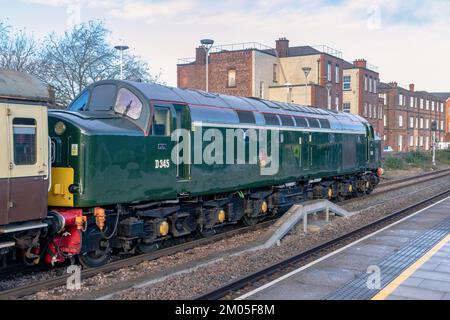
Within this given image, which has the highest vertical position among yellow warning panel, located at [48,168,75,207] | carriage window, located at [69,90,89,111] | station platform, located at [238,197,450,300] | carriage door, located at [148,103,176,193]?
carriage window, located at [69,90,89,111]

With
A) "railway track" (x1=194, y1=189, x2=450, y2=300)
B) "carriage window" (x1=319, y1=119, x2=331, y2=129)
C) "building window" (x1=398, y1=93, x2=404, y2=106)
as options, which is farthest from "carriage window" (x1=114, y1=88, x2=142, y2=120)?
Result: "building window" (x1=398, y1=93, x2=404, y2=106)

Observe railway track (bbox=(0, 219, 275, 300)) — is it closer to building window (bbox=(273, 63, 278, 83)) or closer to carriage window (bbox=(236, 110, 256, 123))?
carriage window (bbox=(236, 110, 256, 123))

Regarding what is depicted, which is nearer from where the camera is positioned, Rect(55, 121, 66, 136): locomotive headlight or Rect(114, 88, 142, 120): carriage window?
Rect(55, 121, 66, 136): locomotive headlight

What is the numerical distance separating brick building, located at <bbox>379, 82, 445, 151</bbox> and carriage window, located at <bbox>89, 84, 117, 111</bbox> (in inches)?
2360

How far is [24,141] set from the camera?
790cm

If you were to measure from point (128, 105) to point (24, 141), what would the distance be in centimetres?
271

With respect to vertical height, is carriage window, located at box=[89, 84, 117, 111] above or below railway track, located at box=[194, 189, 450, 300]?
above

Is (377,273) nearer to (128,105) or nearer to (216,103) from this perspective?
(128,105)

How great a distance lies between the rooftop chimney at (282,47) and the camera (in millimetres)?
49594

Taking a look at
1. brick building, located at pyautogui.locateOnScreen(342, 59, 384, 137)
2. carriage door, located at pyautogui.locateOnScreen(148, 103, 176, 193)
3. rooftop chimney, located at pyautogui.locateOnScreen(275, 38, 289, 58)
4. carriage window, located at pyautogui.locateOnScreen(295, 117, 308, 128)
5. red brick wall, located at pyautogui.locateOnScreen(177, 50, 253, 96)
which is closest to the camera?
carriage door, located at pyautogui.locateOnScreen(148, 103, 176, 193)

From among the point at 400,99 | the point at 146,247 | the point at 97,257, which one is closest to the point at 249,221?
the point at 146,247

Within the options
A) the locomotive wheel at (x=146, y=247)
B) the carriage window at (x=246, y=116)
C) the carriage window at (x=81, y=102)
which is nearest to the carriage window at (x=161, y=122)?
the carriage window at (x=81, y=102)

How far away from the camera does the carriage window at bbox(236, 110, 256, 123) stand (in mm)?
13328
